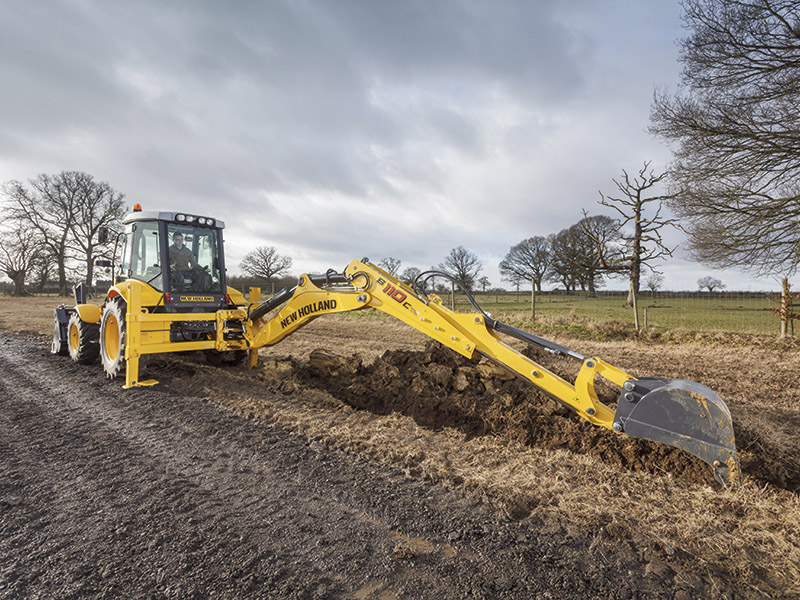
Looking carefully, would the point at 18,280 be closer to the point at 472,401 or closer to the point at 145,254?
the point at 145,254

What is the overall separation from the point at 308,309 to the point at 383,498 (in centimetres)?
339

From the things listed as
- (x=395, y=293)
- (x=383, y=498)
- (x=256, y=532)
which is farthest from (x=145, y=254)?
(x=383, y=498)

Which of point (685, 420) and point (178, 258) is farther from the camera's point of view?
point (178, 258)

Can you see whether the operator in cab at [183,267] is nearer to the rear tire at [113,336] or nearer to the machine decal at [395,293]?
the rear tire at [113,336]

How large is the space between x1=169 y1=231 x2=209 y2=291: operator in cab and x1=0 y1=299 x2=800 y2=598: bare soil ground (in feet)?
6.60

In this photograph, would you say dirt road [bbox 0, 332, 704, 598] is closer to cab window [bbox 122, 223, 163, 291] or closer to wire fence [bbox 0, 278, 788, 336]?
cab window [bbox 122, 223, 163, 291]

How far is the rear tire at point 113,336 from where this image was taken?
690 centimetres

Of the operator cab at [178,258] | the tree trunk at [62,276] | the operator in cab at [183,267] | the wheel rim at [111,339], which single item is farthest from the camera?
the tree trunk at [62,276]

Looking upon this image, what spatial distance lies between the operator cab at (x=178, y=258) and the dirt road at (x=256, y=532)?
2972 mm

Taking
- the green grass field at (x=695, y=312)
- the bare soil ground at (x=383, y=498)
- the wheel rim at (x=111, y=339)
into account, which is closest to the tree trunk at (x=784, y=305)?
the green grass field at (x=695, y=312)

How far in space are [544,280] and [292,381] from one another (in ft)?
149

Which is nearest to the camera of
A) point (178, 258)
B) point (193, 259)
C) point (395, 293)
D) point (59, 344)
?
point (395, 293)

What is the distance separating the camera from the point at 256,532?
3027 mm

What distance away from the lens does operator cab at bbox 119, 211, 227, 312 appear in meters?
7.21
